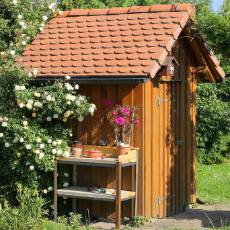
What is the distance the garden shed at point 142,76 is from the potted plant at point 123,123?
0.16 metres

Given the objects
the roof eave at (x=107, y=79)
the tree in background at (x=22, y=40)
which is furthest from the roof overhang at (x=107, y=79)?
the tree in background at (x=22, y=40)

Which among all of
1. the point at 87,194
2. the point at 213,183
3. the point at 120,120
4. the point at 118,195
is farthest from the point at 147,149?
the point at 213,183

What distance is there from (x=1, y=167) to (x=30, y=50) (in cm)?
245

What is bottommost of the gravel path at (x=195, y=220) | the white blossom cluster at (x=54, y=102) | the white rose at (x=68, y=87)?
the gravel path at (x=195, y=220)

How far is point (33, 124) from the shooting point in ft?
36.6

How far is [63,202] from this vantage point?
38.7ft

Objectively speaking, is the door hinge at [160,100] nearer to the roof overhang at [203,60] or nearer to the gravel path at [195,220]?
the roof overhang at [203,60]

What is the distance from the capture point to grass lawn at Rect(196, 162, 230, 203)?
14.2m

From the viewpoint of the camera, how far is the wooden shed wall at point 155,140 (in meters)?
11.3

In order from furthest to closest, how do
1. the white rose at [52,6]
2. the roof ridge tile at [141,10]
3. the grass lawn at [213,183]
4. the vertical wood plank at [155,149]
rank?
the grass lawn at [213,183] < the white rose at [52,6] < the roof ridge tile at [141,10] < the vertical wood plank at [155,149]

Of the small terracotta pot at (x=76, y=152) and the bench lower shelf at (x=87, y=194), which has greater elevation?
the small terracotta pot at (x=76, y=152)

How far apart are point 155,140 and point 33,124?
2190 millimetres

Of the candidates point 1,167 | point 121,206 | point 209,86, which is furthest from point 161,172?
point 209,86

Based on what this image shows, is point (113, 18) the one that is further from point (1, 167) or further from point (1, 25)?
point (1, 167)
